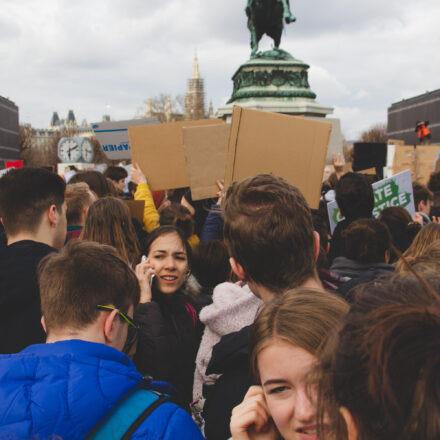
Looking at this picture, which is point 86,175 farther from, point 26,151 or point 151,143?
point 26,151

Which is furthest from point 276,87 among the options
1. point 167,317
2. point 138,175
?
point 167,317

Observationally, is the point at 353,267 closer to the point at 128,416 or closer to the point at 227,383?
the point at 227,383

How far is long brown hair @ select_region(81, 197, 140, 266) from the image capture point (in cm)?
278

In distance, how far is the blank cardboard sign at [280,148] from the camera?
276 cm

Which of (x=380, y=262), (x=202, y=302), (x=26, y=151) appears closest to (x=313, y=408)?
(x=202, y=302)

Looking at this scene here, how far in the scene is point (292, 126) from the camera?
2.79 m

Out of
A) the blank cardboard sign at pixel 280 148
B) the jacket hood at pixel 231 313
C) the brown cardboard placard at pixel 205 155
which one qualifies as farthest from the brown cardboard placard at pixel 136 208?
the jacket hood at pixel 231 313

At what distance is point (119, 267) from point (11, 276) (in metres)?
0.59

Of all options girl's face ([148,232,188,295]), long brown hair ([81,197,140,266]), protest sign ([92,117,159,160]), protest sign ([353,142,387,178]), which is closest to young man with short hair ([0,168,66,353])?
long brown hair ([81,197,140,266])

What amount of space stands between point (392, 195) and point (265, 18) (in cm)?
864

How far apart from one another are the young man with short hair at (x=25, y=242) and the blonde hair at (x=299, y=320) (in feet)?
3.58

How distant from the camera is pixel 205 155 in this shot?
10.2ft

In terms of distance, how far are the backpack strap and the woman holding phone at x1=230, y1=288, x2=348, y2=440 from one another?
249 mm

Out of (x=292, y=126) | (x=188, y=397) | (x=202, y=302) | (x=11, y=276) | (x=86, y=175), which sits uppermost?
(x=292, y=126)
